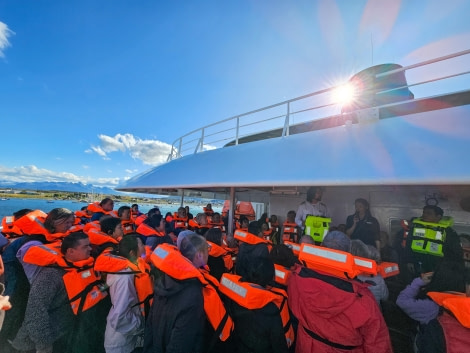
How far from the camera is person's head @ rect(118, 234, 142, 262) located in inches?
86.4

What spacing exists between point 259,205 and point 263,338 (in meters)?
7.57

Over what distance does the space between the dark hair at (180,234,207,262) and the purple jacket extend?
1.81m

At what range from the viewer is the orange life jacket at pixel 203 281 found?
5.02ft

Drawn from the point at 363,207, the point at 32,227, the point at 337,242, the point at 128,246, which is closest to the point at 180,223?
the point at 32,227

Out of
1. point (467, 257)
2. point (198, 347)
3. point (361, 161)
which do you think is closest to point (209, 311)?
point (198, 347)

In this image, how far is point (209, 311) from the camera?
1590 millimetres

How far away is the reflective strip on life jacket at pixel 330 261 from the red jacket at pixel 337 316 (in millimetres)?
46

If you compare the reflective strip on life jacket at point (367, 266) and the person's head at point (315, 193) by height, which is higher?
the person's head at point (315, 193)

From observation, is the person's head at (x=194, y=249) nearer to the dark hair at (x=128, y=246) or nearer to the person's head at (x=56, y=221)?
the dark hair at (x=128, y=246)

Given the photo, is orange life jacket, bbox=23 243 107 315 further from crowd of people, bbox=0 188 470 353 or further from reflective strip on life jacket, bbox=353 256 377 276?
reflective strip on life jacket, bbox=353 256 377 276

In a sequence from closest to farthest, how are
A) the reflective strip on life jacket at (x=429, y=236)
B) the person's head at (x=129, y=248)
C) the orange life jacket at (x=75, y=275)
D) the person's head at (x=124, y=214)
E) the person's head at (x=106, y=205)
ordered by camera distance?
the orange life jacket at (x=75, y=275), the person's head at (x=129, y=248), the reflective strip on life jacket at (x=429, y=236), the person's head at (x=106, y=205), the person's head at (x=124, y=214)

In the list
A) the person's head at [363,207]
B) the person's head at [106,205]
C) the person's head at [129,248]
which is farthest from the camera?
the person's head at [106,205]

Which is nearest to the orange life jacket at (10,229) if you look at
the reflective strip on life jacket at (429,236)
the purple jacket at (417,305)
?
the purple jacket at (417,305)

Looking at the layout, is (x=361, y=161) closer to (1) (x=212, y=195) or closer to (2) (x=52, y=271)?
(2) (x=52, y=271)
